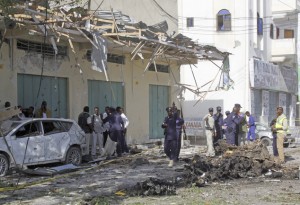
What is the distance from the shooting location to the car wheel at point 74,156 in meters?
13.8

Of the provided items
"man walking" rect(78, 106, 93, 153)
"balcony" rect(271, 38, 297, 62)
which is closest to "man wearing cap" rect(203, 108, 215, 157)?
"man walking" rect(78, 106, 93, 153)

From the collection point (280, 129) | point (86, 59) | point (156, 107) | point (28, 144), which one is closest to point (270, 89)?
point (156, 107)

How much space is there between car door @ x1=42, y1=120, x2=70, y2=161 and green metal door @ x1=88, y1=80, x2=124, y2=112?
17.8 feet

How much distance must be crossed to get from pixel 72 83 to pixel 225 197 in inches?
395

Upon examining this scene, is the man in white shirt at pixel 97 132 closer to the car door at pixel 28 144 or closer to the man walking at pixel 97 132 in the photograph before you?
the man walking at pixel 97 132

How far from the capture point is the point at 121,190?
32.7 ft

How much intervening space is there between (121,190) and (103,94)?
1024 cm

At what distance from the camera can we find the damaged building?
14.5 m

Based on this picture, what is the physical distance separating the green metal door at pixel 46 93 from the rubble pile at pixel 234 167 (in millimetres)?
6252

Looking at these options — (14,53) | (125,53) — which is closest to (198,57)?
(125,53)

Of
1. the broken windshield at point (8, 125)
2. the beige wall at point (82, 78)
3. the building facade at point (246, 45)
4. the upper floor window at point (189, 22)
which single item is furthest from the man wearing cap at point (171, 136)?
the upper floor window at point (189, 22)

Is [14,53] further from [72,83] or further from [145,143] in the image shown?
[145,143]

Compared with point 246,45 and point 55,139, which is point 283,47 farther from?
point 55,139

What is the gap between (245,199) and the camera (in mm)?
9195
